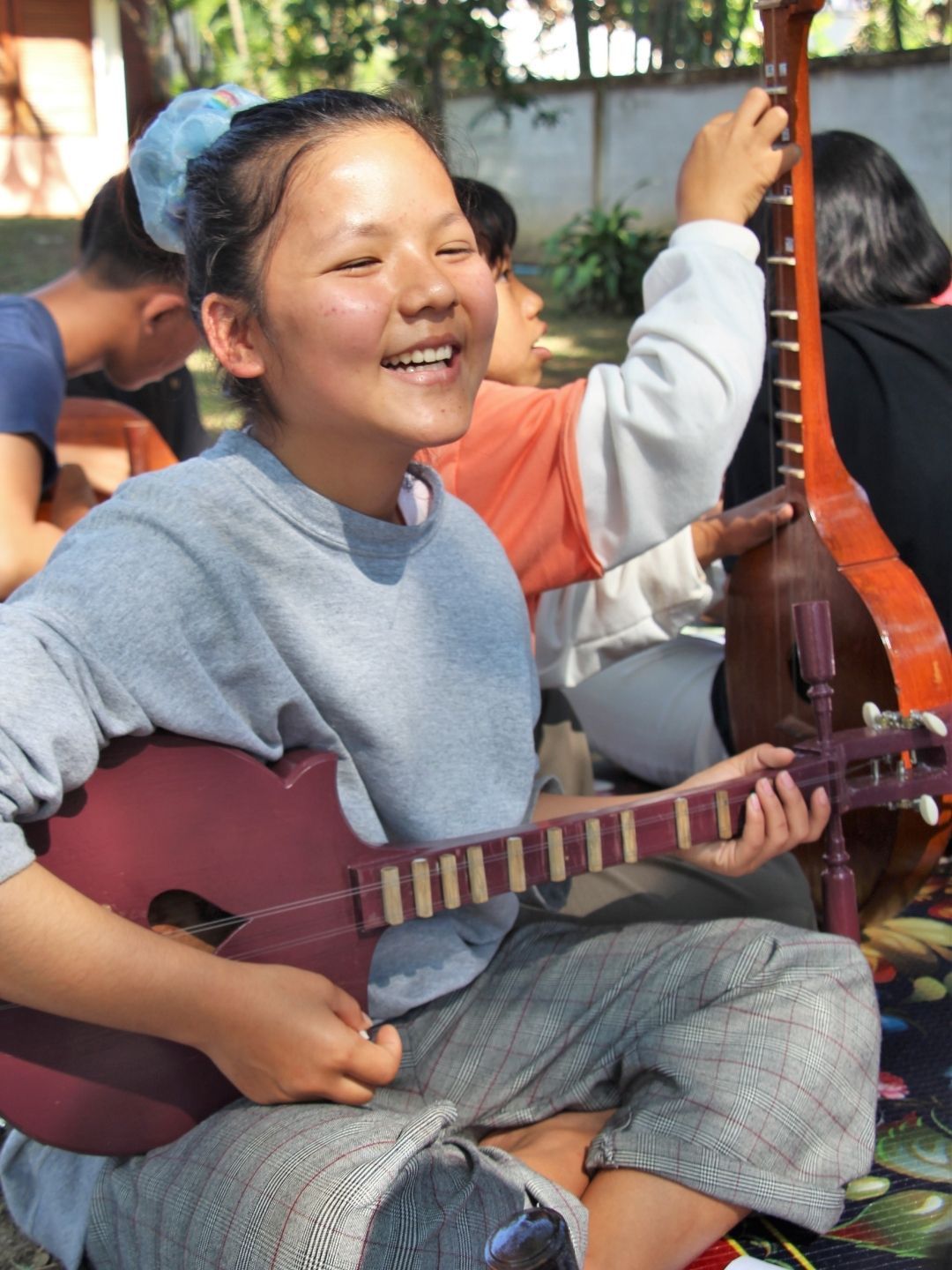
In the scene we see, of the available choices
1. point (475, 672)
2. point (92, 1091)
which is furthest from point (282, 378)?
point (92, 1091)

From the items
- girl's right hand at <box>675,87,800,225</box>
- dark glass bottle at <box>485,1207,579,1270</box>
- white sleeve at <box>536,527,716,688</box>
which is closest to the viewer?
dark glass bottle at <box>485,1207,579,1270</box>

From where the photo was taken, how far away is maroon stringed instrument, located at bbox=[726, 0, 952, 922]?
1834 millimetres

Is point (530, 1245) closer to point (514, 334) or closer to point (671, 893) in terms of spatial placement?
point (671, 893)

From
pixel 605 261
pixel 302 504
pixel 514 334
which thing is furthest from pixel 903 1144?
pixel 605 261

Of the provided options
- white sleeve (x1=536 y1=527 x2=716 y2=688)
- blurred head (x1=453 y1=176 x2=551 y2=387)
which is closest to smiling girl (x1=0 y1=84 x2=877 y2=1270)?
white sleeve (x1=536 y1=527 x2=716 y2=688)

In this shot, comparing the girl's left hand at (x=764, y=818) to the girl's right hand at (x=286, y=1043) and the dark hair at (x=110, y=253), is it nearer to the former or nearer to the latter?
the girl's right hand at (x=286, y=1043)

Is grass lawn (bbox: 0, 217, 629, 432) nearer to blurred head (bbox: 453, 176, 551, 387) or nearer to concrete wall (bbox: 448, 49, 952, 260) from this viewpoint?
concrete wall (bbox: 448, 49, 952, 260)

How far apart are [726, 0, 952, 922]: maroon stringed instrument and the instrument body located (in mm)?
506

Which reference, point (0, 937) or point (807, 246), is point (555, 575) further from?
point (0, 937)

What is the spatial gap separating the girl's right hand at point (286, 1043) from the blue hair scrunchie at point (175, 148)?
2.74 feet

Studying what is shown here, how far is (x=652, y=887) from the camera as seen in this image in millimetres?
1961

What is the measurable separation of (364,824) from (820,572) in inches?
31.4

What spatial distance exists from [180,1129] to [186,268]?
3.01 ft

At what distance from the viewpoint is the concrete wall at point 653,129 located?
754cm
